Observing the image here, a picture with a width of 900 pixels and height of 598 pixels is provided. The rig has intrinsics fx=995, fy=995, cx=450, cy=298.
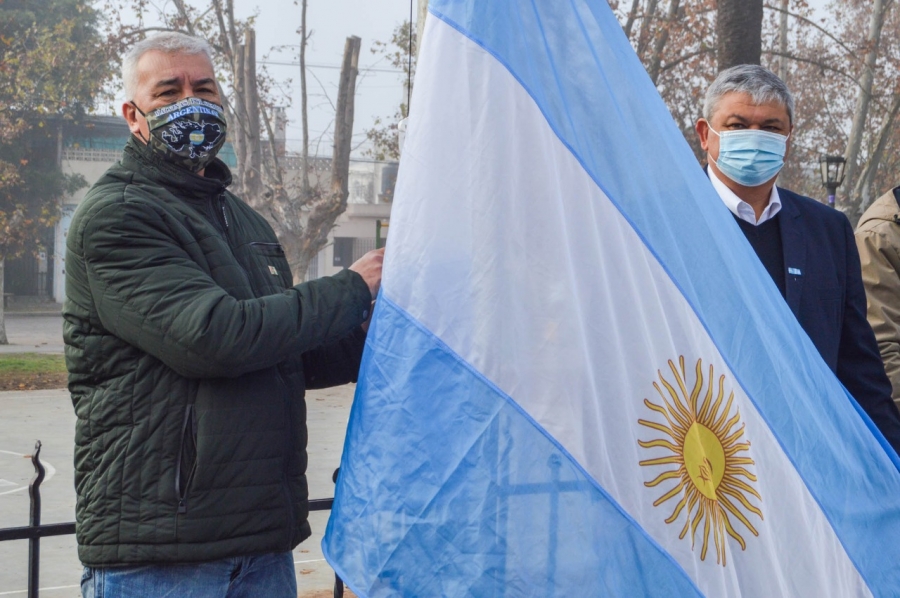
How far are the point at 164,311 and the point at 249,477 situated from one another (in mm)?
382

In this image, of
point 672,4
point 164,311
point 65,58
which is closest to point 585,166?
point 164,311

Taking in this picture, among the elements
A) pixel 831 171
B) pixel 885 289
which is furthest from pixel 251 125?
pixel 885 289

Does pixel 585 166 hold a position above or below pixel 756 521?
above

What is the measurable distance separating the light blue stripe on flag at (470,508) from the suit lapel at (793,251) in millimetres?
1202

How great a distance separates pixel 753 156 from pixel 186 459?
1866mm

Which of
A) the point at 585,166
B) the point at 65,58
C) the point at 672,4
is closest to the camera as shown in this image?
the point at 585,166

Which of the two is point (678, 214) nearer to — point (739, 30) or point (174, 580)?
point (174, 580)

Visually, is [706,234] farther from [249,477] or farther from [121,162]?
[121,162]

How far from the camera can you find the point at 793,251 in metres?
2.88

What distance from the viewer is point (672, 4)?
16.5 m

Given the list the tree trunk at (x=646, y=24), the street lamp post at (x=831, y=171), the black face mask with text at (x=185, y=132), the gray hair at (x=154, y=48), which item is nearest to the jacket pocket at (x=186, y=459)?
the black face mask with text at (x=185, y=132)

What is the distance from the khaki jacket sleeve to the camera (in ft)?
11.5

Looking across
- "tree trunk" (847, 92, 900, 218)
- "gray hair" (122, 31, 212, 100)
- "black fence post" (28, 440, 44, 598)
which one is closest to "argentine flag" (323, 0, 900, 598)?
"gray hair" (122, 31, 212, 100)

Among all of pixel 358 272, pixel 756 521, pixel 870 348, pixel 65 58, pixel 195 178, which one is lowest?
pixel 756 521
